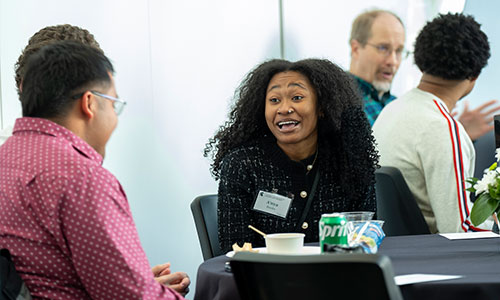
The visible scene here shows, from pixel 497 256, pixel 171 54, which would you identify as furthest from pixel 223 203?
pixel 171 54

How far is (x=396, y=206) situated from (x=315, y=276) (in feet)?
6.10

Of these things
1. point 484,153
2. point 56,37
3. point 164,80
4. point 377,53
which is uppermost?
point 56,37

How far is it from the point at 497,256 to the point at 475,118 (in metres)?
2.51

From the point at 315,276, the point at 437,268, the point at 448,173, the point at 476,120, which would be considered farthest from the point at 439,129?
the point at 315,276

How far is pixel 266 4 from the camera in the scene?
210 inches

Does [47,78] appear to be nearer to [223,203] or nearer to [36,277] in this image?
[36,277]

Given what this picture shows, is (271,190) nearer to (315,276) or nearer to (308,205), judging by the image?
(308,205)

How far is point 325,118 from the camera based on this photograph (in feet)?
10.1

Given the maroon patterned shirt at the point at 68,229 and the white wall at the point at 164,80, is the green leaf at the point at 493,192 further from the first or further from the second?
the white wall at the point at 164,80

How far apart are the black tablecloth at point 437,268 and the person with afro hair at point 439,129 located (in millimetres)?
716

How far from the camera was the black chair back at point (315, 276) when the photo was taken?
4.46ft

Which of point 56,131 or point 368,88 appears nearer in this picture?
point 56,131

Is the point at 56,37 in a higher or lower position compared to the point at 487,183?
higher

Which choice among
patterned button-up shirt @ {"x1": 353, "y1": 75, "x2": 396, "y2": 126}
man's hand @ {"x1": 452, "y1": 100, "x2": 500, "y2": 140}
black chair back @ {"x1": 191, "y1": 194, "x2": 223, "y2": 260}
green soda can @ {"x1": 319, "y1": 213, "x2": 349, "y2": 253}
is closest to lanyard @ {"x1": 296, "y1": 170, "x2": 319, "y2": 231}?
black chair back @ {"x1": 191, "y1": 194, "x2": 223, "y2": 260}
